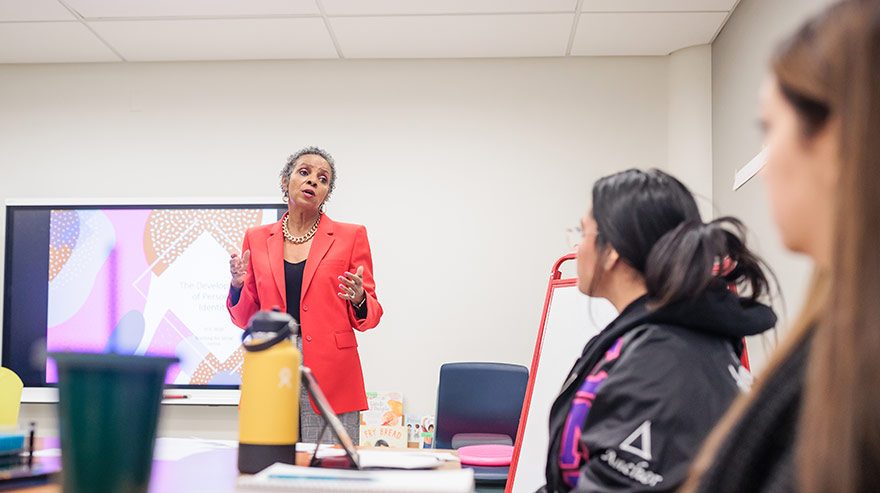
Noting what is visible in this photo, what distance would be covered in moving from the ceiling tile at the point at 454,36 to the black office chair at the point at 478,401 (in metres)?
1.57

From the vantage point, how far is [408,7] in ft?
11.8

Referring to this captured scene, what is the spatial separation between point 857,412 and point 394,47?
3.69 metres

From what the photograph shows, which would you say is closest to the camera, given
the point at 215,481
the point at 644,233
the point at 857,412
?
the point at 857,412

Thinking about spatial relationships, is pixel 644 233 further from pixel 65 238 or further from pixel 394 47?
pixel 65 238

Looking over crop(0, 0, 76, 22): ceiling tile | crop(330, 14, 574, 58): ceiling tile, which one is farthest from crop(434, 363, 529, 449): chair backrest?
crop(0, 0, 76, 22): ceiling tile

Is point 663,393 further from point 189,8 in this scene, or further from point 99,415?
point 189,8

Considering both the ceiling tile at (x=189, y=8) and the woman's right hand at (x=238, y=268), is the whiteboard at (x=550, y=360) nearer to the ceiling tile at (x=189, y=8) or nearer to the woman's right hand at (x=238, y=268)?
the woman's right hand at (x=238, y=268)

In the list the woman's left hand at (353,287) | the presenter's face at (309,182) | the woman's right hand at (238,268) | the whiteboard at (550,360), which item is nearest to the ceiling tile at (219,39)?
the presenter's face at (309,182)

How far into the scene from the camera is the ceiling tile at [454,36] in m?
3.72

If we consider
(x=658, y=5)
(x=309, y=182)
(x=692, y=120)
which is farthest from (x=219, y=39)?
(x=692, y=120)

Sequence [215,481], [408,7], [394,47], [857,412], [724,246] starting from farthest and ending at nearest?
1. [394,47]
2. [408,7]
3. [724,246]
4. [215,481]
5. [857,412]

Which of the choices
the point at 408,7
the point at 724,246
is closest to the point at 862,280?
the point at 724,246

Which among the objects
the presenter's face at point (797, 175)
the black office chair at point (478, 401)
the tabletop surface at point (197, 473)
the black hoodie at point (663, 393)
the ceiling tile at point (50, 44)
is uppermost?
the ceiling tile at point (50, 44)

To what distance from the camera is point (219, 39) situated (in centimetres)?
397
